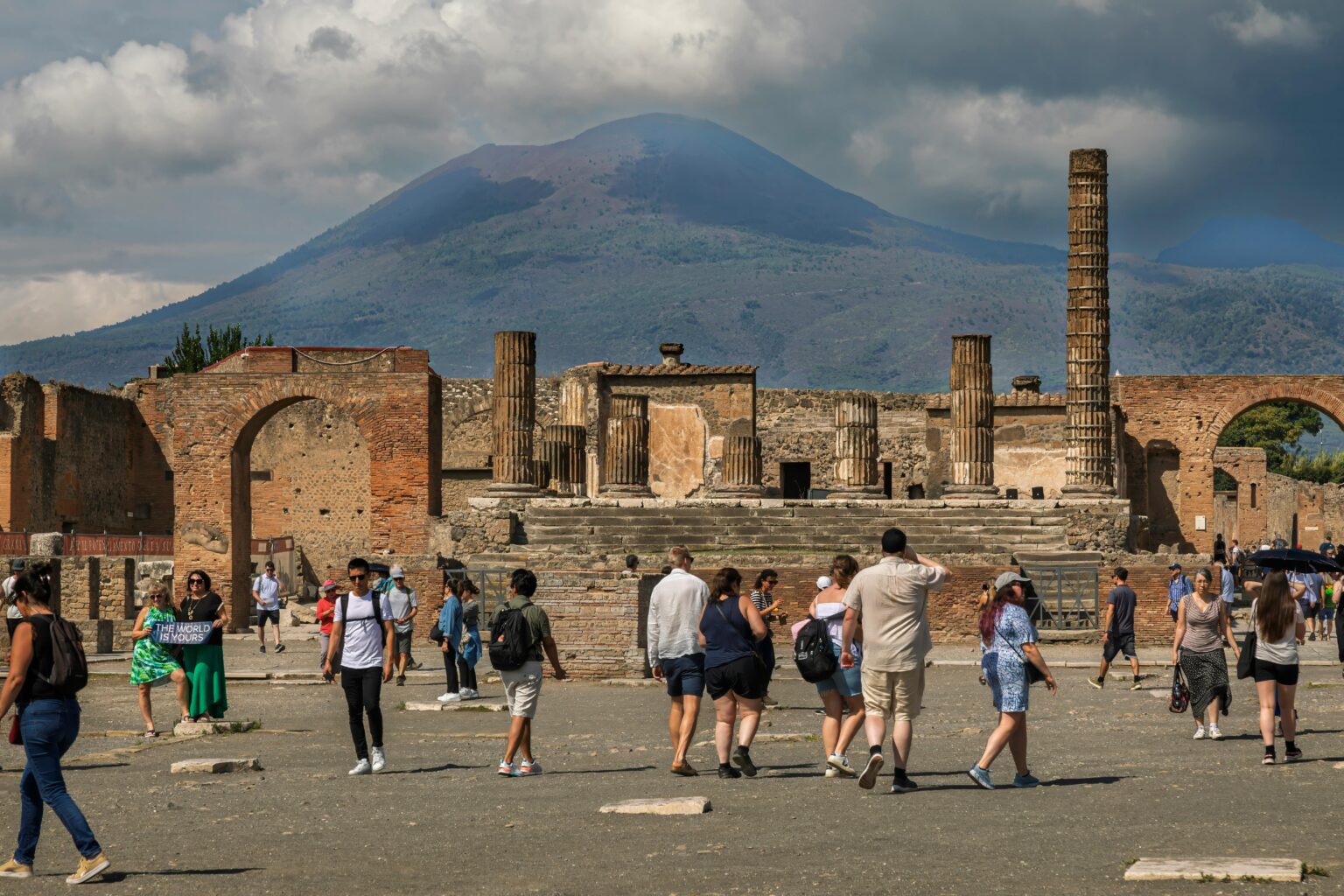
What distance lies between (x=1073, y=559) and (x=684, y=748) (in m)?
17.2

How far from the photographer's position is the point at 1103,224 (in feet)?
117

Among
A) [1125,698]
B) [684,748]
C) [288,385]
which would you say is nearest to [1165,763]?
[684,748]

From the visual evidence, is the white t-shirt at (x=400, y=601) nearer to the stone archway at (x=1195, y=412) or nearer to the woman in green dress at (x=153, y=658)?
the woman in green dress at (x=153, y=658)

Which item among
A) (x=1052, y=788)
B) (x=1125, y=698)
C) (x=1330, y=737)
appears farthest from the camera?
(x=1125, y=698)

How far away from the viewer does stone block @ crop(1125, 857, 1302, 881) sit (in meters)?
7.95

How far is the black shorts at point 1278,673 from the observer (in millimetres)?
12617

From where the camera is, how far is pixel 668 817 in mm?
10023

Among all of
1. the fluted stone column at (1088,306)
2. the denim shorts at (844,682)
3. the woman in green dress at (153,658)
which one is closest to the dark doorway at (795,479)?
the fluted stone column at (1088,306)

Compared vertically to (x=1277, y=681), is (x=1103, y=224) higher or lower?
higher

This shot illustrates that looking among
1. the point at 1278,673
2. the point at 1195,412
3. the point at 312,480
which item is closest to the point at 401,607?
the point at 1278,673

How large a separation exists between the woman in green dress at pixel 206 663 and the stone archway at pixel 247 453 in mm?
16609

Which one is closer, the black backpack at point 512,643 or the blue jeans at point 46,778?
the blue jeans at point 46,778

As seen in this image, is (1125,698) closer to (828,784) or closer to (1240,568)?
(828,784)

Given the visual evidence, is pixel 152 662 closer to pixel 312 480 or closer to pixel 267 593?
pixel 267 593
